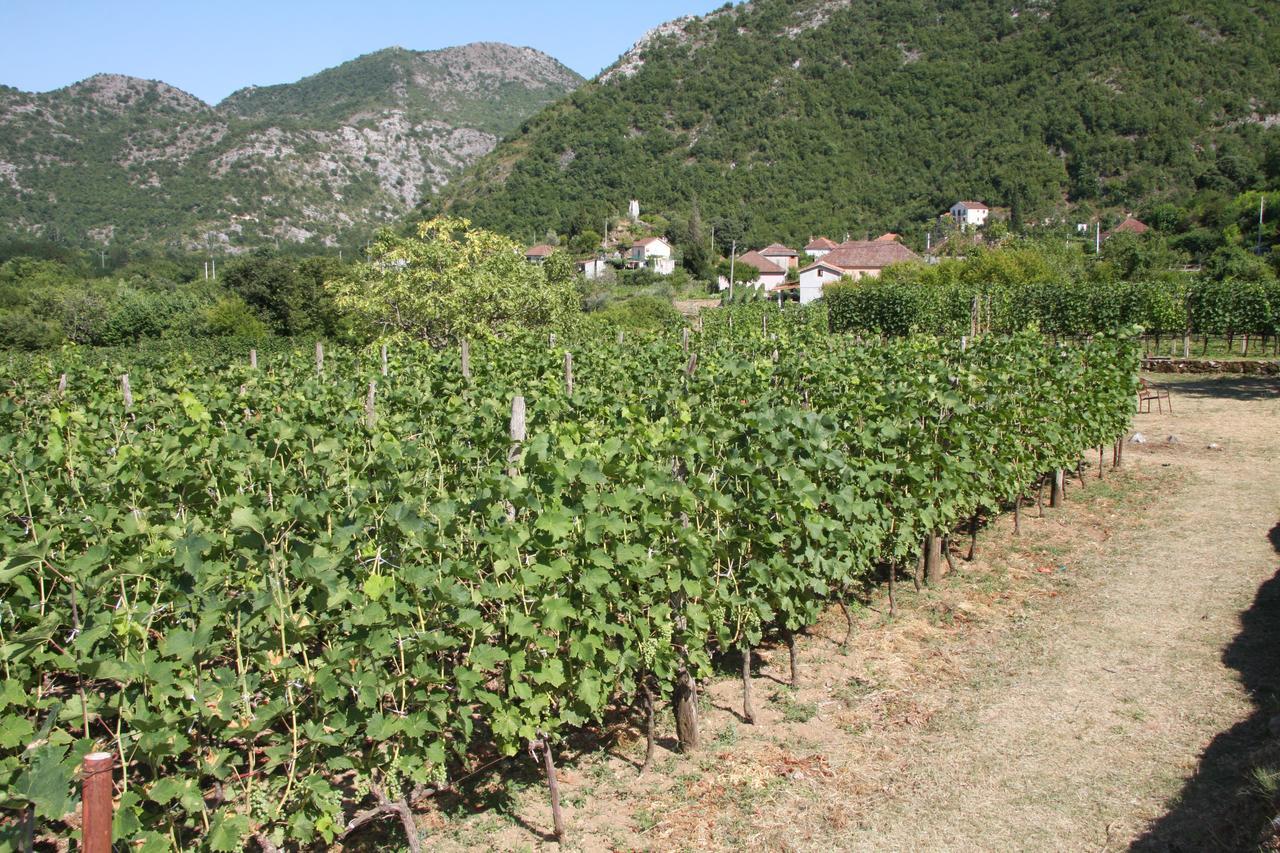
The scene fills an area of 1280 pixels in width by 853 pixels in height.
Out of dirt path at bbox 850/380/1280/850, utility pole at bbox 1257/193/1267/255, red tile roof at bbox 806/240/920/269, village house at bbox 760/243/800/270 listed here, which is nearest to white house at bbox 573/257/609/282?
village house at bbox 760/243/800/270

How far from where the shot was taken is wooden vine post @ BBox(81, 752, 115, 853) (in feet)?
7.98

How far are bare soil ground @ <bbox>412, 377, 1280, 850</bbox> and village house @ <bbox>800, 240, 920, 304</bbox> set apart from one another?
5077 cm

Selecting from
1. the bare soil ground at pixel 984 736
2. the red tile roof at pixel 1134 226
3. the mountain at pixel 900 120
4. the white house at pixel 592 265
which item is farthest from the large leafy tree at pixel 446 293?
the mountain at pixel 900 120

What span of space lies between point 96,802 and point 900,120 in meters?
98.7

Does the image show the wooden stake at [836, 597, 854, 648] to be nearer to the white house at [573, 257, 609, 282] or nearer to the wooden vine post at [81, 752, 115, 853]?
the wooden vine post at [81, 752, 115, 853]

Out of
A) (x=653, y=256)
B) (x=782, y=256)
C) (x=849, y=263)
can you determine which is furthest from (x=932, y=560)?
(x=782, y=256)

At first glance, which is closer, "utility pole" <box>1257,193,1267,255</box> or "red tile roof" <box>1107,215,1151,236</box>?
"utility pole" <box>1257,193,1267,255</box>

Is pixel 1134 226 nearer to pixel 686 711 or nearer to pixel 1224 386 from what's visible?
pixel 1224 386

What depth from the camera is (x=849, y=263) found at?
6056cm

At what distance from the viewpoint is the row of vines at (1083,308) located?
24.0 meters

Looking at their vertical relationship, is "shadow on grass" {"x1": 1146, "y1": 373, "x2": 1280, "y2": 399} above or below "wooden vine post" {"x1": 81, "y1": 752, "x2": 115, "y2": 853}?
below

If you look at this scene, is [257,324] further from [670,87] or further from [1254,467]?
[670,87]

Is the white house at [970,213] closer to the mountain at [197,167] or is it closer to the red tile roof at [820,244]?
the red tile roof at [820,244]

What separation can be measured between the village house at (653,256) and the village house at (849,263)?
1433 centimetres
